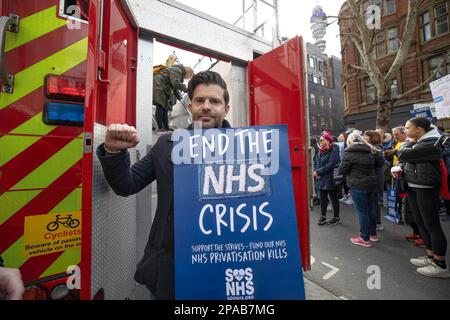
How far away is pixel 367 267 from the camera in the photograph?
3027mm

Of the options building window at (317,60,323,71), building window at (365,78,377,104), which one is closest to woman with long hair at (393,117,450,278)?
building window at (365,78,377,104)

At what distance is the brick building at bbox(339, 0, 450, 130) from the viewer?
1421 cm

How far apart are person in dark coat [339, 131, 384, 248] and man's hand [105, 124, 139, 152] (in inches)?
142

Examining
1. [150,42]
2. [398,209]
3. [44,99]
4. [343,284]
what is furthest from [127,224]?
[398,209]

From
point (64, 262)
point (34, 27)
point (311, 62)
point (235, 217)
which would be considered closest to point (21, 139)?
point (34, 27)

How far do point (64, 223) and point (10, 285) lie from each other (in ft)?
1.20

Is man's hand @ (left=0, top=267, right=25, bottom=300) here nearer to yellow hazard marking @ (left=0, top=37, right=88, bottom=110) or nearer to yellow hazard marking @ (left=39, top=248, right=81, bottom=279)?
yellow hazard marking @ (left=39, top=248, right=81, bottom=279)

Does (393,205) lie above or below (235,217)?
below

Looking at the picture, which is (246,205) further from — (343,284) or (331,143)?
(331,143)

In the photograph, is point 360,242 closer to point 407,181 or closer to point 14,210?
point 407,181

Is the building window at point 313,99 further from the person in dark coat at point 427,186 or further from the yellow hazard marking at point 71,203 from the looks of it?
the yellow hazard marking at point 71,203

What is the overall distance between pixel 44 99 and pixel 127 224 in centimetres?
105

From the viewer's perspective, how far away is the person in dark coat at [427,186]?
2.70 m

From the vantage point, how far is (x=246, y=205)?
117 centimetres
